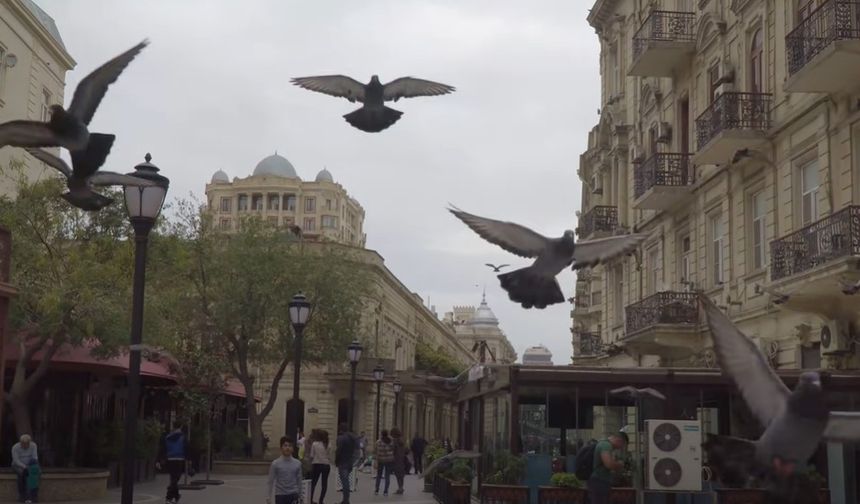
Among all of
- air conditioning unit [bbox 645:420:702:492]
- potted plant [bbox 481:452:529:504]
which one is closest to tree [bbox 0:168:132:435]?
potted plant [bbox 481:452:529:504]

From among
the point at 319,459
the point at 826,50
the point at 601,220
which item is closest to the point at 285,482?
the point at 319,459

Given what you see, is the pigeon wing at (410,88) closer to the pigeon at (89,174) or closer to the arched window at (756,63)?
the pigeon at (89,174)

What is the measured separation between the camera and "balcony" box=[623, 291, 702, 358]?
2986 centimetres

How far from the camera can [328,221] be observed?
151m

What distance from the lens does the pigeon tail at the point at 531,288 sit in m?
7.19

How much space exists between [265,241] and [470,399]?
56.0 feet

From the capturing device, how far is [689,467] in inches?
736

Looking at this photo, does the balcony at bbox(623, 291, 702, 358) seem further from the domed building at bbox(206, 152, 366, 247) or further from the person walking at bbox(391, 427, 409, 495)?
the domed building at bbox(206, 152, 366, 247)

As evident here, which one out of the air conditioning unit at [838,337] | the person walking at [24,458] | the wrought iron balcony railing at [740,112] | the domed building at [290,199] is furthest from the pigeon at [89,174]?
the domed building at [290,199]

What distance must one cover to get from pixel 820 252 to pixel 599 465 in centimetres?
858

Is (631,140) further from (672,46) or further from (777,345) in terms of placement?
(777,345)

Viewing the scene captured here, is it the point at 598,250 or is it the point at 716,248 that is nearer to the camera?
the point at 598,250

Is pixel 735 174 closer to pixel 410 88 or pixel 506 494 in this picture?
pixel 506 494

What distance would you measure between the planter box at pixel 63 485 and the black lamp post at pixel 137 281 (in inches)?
471
